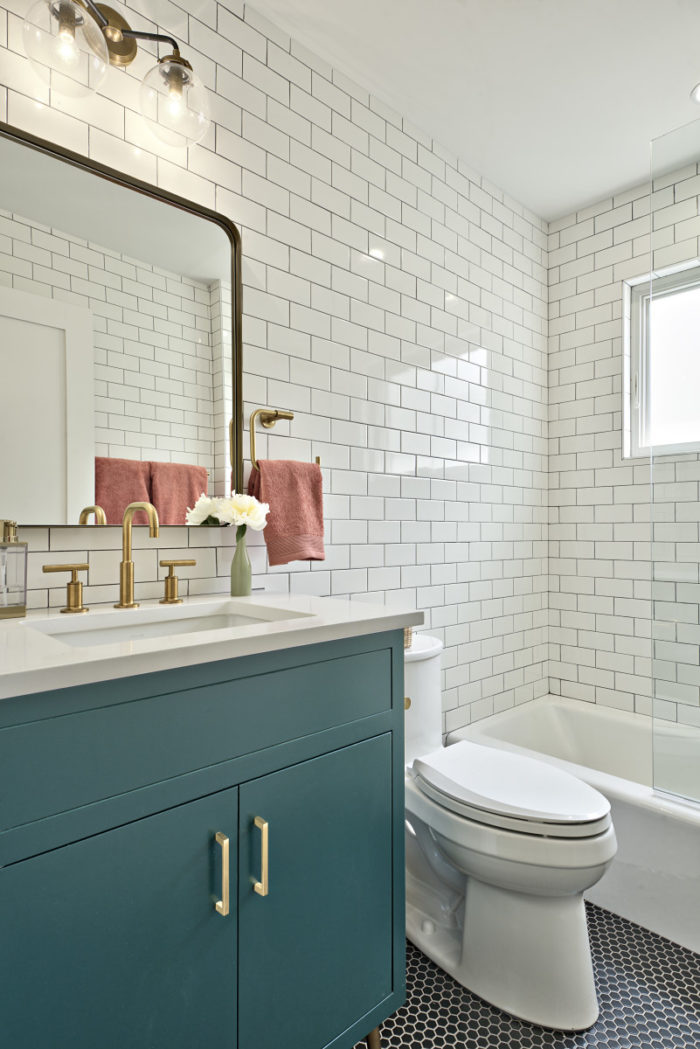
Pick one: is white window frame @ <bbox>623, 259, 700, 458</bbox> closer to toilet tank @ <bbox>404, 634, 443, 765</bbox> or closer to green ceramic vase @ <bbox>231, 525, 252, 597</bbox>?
toilet tank @ <bbox>404, 634, 443, 765</bbox>

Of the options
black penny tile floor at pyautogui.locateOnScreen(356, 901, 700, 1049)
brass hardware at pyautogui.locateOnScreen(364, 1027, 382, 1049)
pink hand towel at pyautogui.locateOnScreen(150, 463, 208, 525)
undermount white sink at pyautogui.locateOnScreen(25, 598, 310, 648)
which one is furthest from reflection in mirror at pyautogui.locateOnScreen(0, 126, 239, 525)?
black penny tile floor at pyautogui.locateOnScreen(356, 901, 700, 1049)

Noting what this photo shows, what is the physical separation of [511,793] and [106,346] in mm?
1527

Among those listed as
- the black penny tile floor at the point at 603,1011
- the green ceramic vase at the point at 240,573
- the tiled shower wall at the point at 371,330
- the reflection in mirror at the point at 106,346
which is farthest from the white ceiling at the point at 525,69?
the black penny tile floor at the point at 603,1011

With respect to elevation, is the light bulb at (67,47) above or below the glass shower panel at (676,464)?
above

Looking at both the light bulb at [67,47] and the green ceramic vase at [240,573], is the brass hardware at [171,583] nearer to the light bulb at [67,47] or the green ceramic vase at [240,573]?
the green ceramic vase at [240,573]

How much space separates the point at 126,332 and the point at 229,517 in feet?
1.74

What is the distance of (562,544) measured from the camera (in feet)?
9.85

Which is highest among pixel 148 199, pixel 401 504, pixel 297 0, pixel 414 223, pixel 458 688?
pixel 297 0

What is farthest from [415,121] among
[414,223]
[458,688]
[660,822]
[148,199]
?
[660,822]

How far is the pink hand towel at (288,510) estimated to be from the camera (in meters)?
1.68

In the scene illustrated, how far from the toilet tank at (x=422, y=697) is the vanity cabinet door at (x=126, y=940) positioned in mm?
930

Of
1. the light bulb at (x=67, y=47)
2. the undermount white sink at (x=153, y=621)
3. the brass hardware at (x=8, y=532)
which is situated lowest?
the undermount white sink at (x=153, y=621)

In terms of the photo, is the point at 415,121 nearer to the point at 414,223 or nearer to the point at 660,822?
the point at 414,223

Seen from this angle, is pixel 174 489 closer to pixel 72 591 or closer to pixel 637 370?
pixel 72 591
